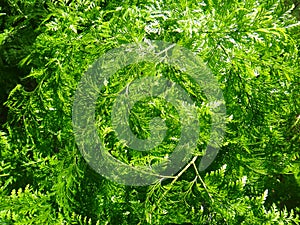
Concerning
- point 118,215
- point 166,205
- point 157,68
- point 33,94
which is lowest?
point 118,215

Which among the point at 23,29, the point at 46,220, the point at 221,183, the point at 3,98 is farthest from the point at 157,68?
the point at 3,98

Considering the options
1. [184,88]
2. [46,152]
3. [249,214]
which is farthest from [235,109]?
[46,152]

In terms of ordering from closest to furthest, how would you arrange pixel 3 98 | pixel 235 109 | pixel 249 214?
pixel 249 214, pixel 235 109, pixel 3 98

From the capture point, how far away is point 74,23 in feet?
3.58

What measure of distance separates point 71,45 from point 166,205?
45 cm

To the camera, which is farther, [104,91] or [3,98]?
[3,98]

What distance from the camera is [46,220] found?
3.52 feet

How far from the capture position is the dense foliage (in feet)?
3.33

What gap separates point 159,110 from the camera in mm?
1058

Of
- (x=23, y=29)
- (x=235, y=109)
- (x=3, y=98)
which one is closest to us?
(x=235, y=109)

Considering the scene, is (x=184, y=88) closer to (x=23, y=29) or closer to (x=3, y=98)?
(x=23, y=29)

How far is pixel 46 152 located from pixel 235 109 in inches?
20.8

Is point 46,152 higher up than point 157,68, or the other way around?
point 157,68

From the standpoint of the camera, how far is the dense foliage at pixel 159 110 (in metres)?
1.01
